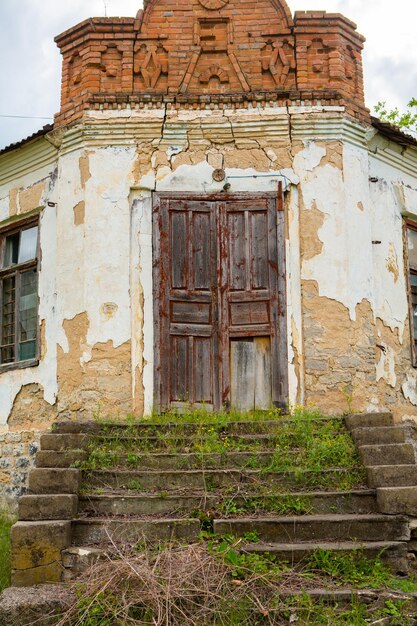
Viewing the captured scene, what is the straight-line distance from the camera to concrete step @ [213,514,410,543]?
5.66 metres

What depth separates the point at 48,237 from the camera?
9570mm

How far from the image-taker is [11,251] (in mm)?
10406

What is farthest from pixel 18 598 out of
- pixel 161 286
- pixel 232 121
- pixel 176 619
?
pixel 232 121

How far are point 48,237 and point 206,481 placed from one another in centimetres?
450

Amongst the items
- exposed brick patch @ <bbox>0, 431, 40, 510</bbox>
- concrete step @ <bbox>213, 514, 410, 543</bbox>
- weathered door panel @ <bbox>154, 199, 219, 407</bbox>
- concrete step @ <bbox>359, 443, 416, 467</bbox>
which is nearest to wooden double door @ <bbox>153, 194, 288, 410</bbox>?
weathered door panel @ <bbox>154, 199, 219, 407</bbox>

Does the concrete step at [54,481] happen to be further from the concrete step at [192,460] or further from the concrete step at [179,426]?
the concrete step at [179,426]

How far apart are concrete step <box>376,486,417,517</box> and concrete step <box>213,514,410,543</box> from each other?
0.10 meters

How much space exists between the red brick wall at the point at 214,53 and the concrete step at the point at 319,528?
5.40m

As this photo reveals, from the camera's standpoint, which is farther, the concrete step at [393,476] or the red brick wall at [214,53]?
the red brick wall at [214,53]

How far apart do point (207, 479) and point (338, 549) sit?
1.35 meters

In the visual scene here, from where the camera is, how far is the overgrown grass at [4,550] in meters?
5.82

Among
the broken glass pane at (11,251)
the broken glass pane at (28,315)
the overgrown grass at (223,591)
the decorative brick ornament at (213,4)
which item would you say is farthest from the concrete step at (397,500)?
the decorative brick ornament at (213,4)

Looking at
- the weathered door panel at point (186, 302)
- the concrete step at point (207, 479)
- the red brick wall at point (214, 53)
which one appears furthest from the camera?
the red brick wall at point (214, 53)

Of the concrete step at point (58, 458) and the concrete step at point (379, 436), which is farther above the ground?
the concrete step at point (379, 436)
